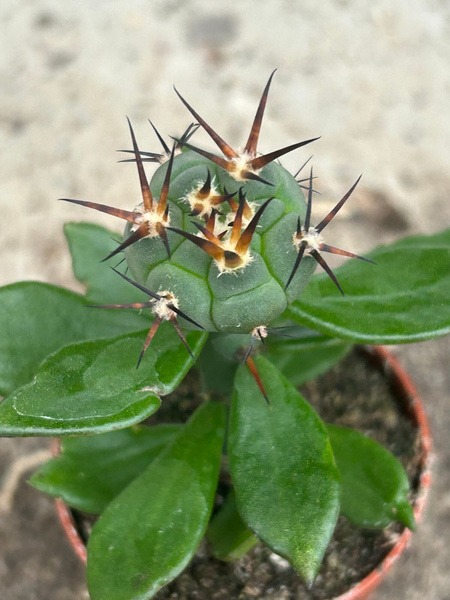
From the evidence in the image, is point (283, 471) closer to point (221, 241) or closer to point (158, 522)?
point (158, 522)

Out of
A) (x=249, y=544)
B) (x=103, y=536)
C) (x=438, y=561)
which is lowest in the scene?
(x=438, y=561)

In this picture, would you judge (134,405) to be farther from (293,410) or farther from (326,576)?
(326,576)

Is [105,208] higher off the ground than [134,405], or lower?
higher

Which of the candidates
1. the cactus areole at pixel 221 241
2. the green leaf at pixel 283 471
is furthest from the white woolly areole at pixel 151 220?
the green leaf at pixel 283 471

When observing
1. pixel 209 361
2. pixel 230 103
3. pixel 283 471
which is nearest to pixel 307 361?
pixel 209 361

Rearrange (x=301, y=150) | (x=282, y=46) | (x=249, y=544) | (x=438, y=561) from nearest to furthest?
(x=249, y=544) < (x=438, y=561) < (x=301, y=150) < (x=282, y=46)

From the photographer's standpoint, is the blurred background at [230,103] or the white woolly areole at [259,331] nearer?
the white woolly areole at [259,331]

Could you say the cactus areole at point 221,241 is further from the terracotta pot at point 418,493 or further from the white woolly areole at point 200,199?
the terracotta pot at point 418,493

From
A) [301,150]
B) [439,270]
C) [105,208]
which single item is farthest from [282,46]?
[105,208]
